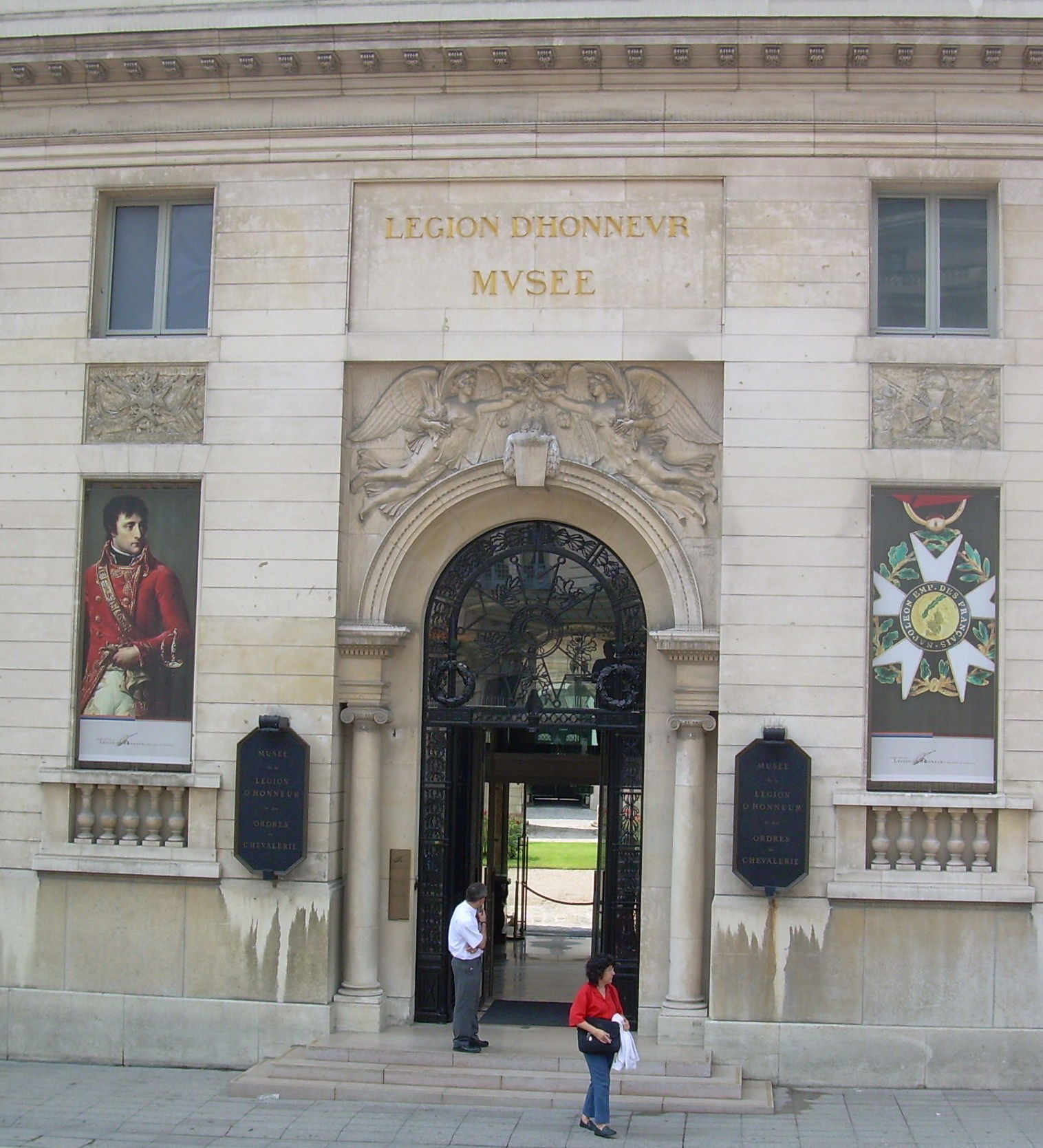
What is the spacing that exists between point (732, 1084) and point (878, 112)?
9.27 m

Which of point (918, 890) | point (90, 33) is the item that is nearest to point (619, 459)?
point (918, 890)

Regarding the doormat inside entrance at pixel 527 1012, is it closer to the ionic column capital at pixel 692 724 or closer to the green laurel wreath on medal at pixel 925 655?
the ionic column capital at pixel 692 724

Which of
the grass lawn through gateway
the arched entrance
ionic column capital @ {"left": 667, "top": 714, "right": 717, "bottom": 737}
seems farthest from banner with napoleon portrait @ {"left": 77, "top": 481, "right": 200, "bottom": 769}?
the grass lawn through gateway

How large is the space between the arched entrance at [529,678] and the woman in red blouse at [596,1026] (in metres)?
2.99

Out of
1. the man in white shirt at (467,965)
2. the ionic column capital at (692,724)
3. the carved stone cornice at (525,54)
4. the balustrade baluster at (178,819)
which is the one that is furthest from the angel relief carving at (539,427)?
the man in white shirt at (467,965)

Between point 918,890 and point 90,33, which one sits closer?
point 918,890

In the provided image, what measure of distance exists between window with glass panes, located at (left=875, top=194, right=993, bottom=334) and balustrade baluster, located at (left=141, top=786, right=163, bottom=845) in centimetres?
858

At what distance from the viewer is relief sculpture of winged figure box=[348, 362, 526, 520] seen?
14.6 m

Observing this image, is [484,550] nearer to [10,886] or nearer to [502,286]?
[502,286]

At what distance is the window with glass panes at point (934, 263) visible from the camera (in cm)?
1438

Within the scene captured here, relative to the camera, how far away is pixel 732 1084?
1281 cm

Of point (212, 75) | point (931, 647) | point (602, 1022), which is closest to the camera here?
point (602, 1022)

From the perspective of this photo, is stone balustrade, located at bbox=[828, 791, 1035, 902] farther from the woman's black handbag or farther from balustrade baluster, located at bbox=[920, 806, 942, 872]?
the woman's black handbag

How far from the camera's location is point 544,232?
14.6 meters
